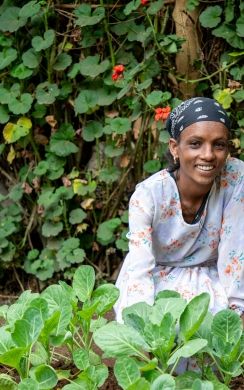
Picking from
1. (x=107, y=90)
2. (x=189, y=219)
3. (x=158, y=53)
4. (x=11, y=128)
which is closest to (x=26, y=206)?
(x=11, y=128)

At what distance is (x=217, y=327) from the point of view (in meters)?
2.22

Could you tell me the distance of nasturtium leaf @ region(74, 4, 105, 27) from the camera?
361 cm

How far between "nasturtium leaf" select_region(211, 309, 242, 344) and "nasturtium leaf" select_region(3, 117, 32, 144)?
198 cm

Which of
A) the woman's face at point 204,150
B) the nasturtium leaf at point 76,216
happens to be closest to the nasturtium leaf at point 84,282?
the woman's face at point 204,150

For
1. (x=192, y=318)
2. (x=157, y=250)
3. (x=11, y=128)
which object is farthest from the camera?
(x=11, y=128)

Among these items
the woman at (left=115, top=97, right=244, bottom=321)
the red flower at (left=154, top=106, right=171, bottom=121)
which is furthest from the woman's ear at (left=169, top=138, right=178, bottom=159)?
the red flower at (left=154, top=106, right=171, bottom=121)

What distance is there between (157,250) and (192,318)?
849mm

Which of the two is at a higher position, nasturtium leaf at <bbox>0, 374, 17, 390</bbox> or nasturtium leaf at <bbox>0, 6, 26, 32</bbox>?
nasturtium leaf at <bbox>0, 6, 26, 32</bbox>

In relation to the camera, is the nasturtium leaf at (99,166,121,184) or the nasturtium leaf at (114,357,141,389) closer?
the nasturtium leaf at (114,357,141,389)

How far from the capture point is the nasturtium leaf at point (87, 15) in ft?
11.8

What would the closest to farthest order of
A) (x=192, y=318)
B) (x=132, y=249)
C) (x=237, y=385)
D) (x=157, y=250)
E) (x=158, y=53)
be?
1. (x=192, y=318)
2. (x=237, y=385)
3. (x=132, y=249)
4. (x=157, y=250)
5. (x=158, y=53)

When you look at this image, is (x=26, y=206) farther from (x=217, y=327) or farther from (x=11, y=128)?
(x=217, y=327)

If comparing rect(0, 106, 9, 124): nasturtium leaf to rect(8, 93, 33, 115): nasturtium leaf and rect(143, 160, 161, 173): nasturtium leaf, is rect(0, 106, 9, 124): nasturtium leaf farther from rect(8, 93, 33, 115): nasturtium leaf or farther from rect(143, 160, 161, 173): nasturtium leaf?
rect(143, 160, 161, 173): nasturtium leaf

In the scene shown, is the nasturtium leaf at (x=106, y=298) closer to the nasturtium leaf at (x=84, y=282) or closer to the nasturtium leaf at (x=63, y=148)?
the nasturtium leaf at (x=84, y=282)
